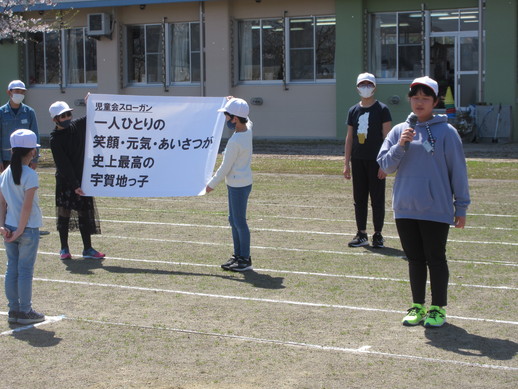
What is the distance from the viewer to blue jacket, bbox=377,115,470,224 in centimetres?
716

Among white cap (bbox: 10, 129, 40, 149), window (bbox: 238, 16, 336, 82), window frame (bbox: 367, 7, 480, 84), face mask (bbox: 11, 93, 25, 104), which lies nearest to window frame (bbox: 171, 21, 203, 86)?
window (bbox: 238, 16, 336, 82)

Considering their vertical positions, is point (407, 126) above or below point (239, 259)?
above

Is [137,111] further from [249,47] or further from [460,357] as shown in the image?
[249,47]

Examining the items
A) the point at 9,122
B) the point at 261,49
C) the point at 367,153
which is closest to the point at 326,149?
the point at 261,49

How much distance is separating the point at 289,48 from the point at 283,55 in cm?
32

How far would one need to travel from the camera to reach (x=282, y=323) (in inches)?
299

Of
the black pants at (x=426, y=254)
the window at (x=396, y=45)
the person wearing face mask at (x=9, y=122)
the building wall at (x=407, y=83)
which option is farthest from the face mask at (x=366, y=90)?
the window at (x=396, y=45)

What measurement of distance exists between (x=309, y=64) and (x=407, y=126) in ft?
76.9

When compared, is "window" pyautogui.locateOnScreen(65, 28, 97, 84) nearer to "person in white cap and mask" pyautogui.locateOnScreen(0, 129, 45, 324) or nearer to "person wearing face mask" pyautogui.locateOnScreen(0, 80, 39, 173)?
"person wearing face mask" pyautogui.locateOnScreen(0, 80, 39, 173)

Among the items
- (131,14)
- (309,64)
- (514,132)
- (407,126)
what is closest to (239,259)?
(407,126)

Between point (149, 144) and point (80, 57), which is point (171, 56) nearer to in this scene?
point (80, 57)

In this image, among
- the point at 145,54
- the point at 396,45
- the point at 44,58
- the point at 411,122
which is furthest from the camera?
the point at 44,58

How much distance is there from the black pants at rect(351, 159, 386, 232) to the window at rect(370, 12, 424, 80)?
18057 millimetres

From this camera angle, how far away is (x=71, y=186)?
10.5 meters
